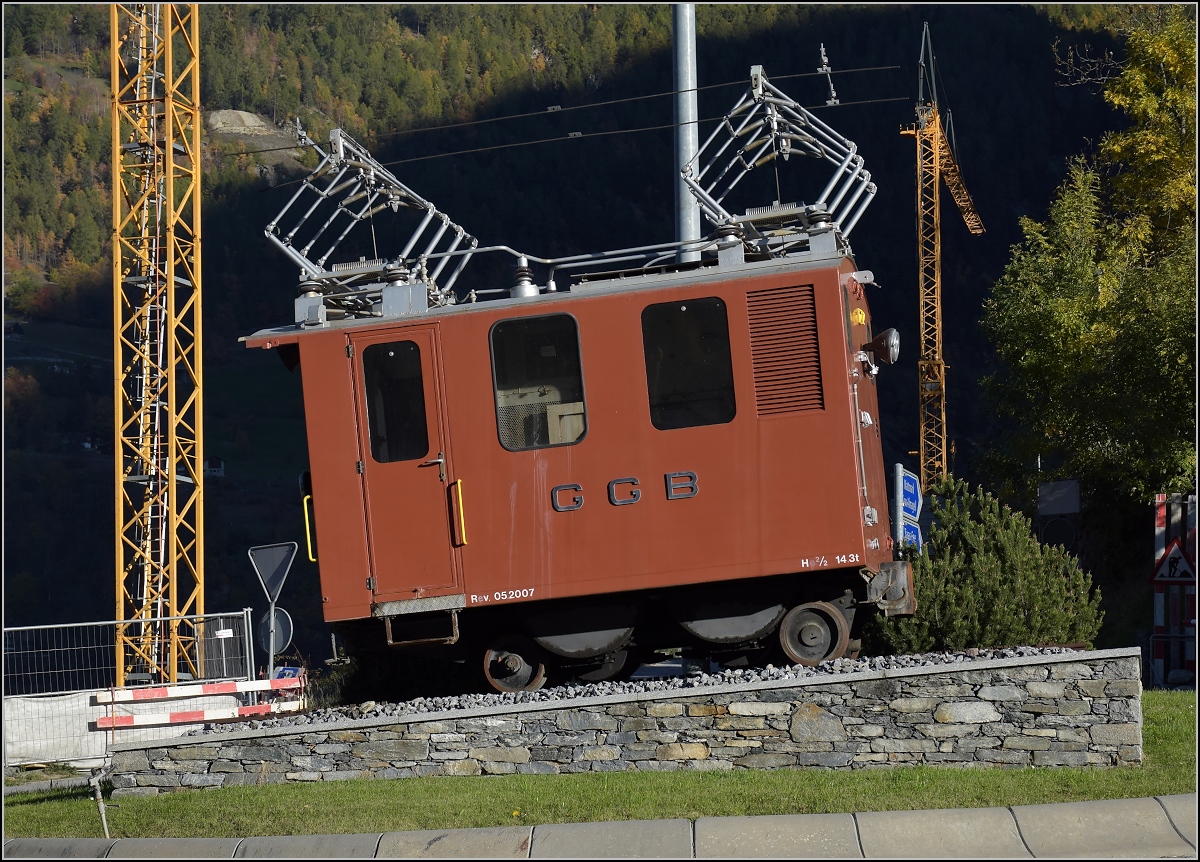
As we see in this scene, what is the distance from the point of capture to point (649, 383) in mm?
10789

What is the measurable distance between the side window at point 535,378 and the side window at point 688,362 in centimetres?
60

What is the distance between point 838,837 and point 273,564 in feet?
26.3

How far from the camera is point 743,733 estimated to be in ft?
31.7

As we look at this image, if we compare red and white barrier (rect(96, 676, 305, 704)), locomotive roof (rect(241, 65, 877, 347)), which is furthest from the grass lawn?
locomotive roof (rect(241, 65, 877, 347))

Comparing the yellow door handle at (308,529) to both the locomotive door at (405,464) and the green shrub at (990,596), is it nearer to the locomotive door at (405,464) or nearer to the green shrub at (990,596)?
the locomotive door at (405,464)

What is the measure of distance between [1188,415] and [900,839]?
691 inches

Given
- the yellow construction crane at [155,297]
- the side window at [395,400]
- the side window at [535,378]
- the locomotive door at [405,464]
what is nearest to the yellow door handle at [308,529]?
the locomotive door at [405,464]

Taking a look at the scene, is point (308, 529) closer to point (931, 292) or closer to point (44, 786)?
point (44, 786)

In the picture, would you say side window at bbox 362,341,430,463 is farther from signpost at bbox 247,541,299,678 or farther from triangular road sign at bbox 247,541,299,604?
triangular road sign at bbox 247,541,299,604

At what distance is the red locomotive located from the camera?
10656 mm

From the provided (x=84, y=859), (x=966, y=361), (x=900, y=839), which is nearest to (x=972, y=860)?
(x=900, y=839)

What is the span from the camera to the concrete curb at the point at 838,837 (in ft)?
26.0

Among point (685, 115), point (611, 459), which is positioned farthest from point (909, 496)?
point (685, 115)

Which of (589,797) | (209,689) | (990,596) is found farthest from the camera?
(209,689)
